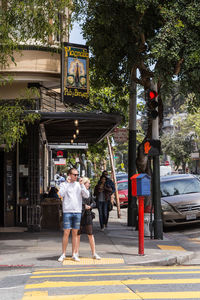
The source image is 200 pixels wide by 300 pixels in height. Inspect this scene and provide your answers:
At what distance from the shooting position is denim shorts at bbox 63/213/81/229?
950 cm

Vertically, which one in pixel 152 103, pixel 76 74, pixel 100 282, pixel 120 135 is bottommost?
pixel 100 282

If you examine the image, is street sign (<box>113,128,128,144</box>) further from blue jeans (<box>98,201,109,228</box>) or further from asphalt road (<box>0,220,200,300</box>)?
asphalt road (<box>0,220,200,300</box>)

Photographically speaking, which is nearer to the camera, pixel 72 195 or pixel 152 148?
pixel 72 195

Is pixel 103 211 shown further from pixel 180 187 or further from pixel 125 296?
pixel 125 296

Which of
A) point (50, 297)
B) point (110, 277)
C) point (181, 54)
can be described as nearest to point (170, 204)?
point (181, 54)

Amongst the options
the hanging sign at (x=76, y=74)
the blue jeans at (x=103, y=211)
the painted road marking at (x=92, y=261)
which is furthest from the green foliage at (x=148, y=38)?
the painted road marking at (x=92, y=261)

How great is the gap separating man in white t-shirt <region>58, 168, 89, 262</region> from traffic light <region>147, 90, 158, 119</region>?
166 inches

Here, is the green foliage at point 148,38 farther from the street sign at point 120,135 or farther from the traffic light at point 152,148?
the street sign at point 120,135

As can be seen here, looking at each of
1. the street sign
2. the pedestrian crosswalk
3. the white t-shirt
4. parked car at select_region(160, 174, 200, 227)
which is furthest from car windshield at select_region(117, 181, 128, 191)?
the pedestrian crosswalk

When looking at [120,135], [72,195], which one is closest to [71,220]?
[72,195]

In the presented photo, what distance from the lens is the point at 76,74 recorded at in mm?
14148

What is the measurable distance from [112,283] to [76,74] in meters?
8.18

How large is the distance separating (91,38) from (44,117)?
2.99 metres

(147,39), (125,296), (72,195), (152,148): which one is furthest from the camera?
(152,148)
